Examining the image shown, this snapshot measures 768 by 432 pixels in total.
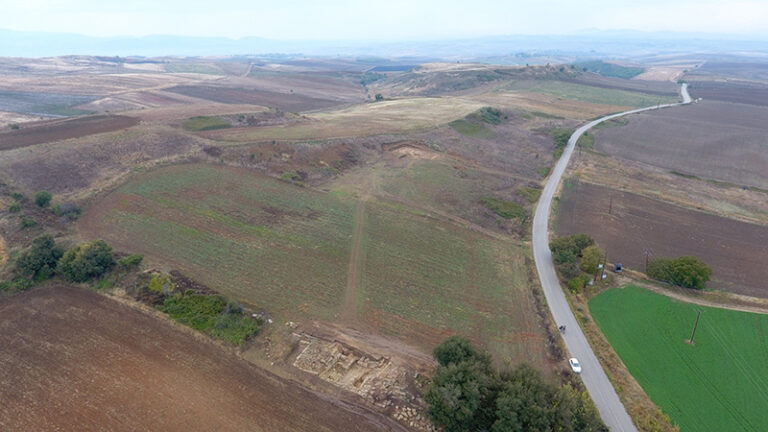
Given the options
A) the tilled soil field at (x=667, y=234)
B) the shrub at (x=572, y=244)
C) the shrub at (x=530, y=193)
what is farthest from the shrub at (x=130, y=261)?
the shrub at (x=530, y=193)

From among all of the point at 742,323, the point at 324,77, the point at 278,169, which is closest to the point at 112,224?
the point at 278,169

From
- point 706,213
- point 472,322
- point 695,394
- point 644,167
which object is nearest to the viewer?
point 695,394

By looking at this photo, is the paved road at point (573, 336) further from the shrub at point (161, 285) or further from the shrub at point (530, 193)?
the shrub at point (161, 285)

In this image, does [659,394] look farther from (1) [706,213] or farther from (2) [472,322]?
(1) [706,213]

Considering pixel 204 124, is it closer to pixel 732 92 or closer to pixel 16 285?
pixel 16 285

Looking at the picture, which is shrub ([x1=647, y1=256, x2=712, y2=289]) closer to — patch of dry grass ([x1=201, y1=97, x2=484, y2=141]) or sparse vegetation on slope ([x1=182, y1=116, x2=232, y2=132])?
patch of dry grass ([x1=201, y1=97, x2=484, y2=141])

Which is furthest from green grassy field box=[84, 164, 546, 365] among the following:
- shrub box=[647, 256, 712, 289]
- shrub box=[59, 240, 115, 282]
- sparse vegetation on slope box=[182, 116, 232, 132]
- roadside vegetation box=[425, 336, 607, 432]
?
sparse vegetation on slope box=[182, 116, 232, 132]
